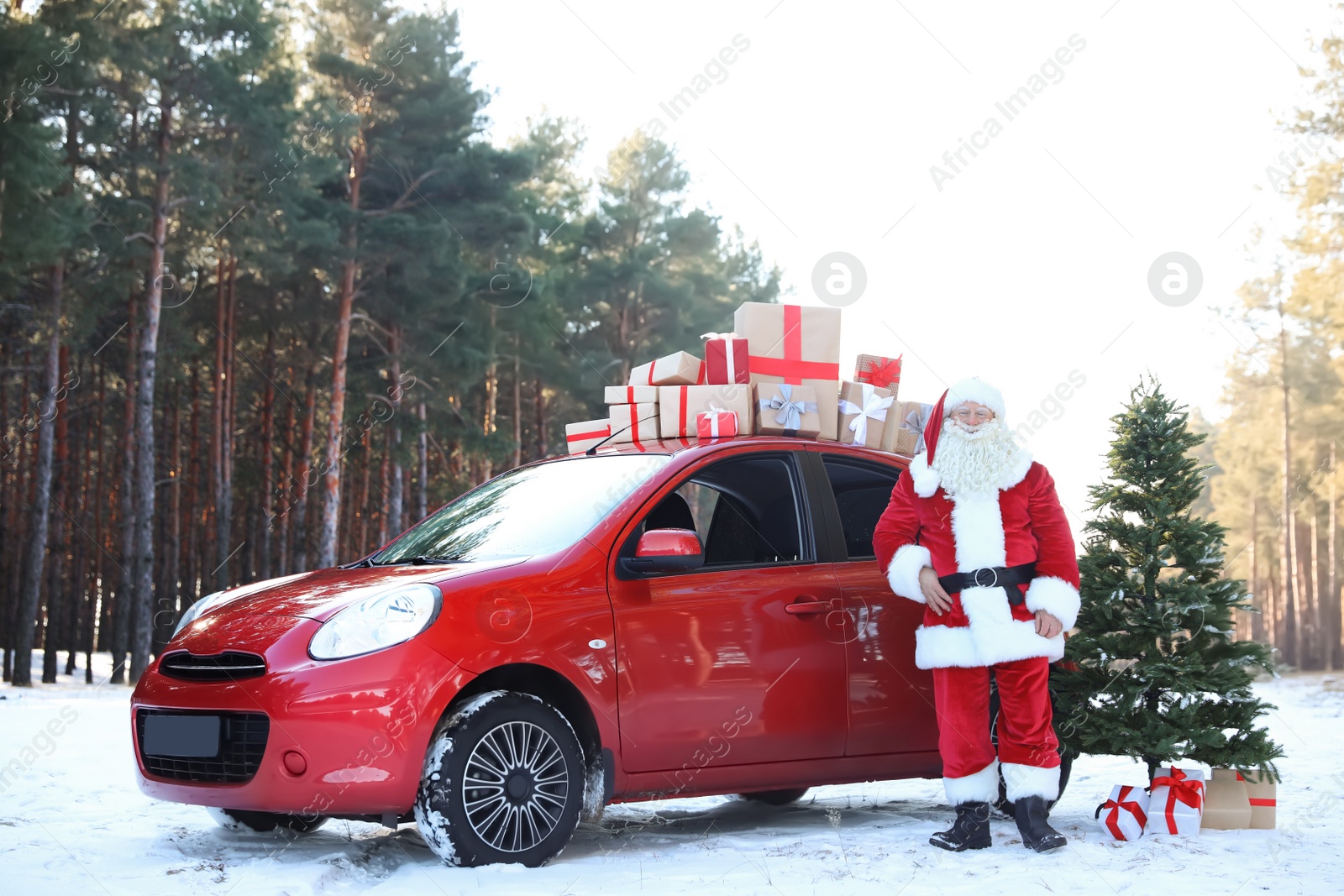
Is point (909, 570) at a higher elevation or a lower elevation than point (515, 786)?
higher

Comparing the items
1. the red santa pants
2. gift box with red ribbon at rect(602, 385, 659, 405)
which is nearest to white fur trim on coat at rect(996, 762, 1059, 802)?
the red santa pants

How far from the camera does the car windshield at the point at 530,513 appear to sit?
5578 millimetres

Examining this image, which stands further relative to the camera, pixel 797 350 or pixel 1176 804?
pixel 797 350

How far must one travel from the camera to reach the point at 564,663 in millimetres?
5113

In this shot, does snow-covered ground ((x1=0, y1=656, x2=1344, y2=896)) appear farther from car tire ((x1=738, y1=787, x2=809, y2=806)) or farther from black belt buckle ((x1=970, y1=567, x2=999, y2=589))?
black belt buckle ((x1=970, y1=567, x2=999, y2=589))

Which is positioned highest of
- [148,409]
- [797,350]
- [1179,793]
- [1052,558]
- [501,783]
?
[148,409]

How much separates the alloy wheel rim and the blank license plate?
995 mm

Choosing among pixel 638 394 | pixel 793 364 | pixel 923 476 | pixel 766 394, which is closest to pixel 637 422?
pixel 638 394

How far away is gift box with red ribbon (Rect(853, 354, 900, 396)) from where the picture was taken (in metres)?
7.11

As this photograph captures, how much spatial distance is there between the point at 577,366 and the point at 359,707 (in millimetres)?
34157

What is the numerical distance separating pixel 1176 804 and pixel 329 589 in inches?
158

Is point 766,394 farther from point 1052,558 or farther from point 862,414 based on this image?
point 1052,558

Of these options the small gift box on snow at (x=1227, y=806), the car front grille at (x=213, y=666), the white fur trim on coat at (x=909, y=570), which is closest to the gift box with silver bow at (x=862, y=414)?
the white fur trim on coat at (x=909, y=570)

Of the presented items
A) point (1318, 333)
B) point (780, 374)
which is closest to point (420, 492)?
point (1318, 333)
